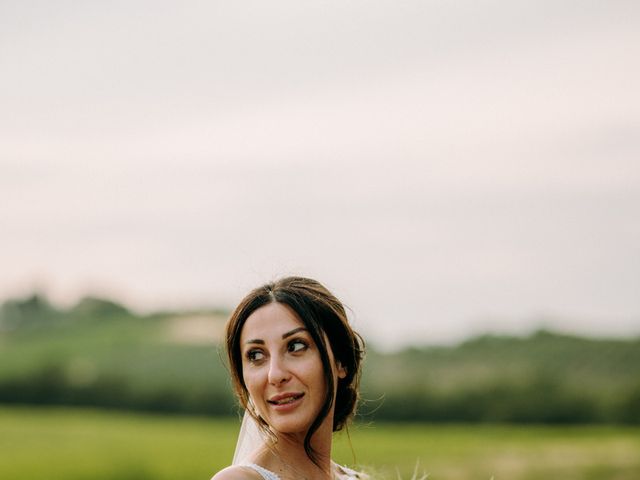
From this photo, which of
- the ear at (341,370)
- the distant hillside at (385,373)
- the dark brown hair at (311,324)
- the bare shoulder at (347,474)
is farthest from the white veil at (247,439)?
the distant hillside at (385,373)

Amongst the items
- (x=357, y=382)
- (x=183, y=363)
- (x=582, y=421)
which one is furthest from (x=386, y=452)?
(x=357, y=382)

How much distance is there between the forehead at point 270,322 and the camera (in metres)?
3.11

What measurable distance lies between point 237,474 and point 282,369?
1.16 feet

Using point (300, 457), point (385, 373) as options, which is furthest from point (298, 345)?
point (385, 373)

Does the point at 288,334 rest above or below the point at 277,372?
above

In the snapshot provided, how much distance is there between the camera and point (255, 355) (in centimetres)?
314

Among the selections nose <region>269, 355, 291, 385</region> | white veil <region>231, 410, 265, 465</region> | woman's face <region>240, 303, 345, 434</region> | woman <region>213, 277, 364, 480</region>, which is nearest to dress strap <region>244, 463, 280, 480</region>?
woman <region>213, 277, 364, 480</region>

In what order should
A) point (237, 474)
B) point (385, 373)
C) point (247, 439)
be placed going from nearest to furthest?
point (237, 474) → point (247, 439) → point (385, 373)

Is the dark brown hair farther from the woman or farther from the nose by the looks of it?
the nose

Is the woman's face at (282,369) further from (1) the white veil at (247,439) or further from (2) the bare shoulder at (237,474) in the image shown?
(1) the white veil at (247,439)

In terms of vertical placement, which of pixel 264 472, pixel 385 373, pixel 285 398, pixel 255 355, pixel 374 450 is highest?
pixel 255 355

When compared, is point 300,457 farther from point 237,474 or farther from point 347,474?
point 347,474

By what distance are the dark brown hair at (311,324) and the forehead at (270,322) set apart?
18mm

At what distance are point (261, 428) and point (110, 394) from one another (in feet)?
48.9
